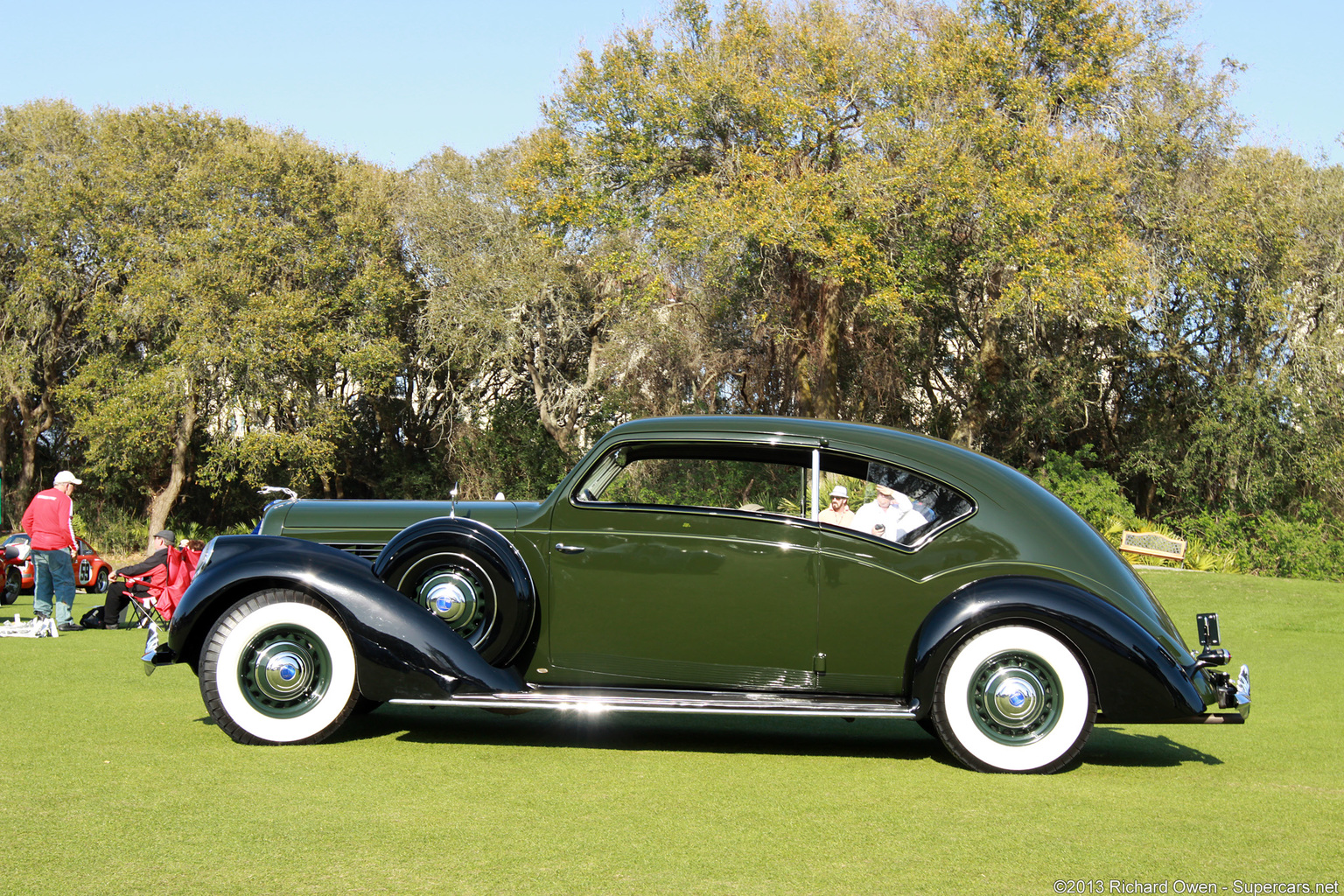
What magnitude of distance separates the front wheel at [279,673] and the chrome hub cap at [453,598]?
49 centimetres

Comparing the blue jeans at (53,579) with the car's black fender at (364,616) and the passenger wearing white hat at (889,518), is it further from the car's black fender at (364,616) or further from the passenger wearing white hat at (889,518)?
the passenger wearing white hat at (889,518)

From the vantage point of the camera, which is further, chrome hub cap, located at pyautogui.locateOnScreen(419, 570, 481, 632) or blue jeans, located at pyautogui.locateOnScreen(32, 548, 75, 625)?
blue jeans, located at pyautogui.locateOnScreen(32, 548, 75, 625)

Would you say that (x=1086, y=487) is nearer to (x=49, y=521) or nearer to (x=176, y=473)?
(x=49, y=521)

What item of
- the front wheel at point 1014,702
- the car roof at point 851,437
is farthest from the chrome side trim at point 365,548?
the front wheel at point 1014,702

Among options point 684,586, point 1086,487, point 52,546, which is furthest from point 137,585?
point 1086,487

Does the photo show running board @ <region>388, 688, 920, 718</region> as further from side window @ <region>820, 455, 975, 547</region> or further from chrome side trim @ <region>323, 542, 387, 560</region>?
chrome side trim @ <region>323, 542, 387, 560</region>

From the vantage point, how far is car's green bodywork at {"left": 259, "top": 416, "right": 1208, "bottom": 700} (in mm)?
5852

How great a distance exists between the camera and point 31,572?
53.9 feet

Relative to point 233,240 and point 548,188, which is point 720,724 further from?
point 233,240

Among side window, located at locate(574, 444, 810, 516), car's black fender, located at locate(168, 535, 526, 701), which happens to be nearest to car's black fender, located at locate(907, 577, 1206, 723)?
side window, located at locate(574, 444, 810, 516)

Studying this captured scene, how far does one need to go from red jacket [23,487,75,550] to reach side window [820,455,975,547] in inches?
359

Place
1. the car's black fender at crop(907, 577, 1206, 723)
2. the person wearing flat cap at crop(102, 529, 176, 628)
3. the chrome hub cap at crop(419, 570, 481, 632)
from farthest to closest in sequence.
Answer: the person wearing flat cap at crop(102, 529, 176, 628)
the chrome hub cap at crop(419, 570, 481, 632)
the car's black fender at crop(907, 577, 1206, 723)

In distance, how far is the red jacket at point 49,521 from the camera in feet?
38.5

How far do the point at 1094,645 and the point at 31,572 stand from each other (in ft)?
52.2
